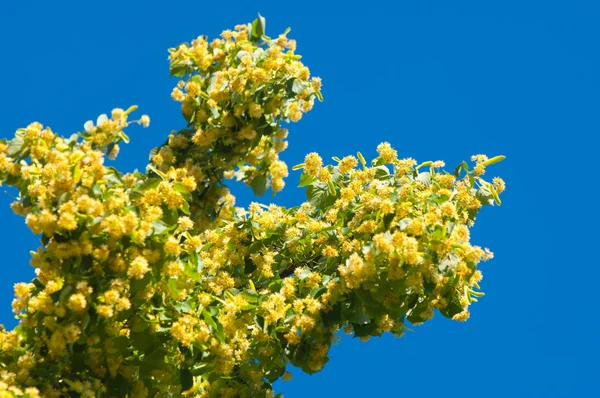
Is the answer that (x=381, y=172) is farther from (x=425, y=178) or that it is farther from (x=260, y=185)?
(x=260, y=185)

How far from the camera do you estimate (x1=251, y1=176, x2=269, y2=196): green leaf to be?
454cm

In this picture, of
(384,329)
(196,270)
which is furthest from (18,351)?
(384,329)

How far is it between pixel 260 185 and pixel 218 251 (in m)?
0.66

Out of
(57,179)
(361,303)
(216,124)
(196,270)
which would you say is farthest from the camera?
(216,124)

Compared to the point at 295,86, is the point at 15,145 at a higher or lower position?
lower

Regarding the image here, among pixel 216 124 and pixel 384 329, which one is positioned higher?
pixel 216 124

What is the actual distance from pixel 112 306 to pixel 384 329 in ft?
4.78

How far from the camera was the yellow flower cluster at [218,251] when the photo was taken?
12.0 feet

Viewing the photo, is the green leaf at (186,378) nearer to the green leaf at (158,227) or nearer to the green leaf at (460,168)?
the green leaf at (158,227)

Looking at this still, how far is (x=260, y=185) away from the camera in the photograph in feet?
14.9

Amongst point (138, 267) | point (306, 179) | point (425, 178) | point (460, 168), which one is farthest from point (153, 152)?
point (460, 168)

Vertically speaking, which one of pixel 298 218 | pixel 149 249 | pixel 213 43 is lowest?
pixel 149 249

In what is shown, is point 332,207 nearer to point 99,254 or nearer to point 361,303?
point 361,303

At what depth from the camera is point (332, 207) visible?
480 centimetres
